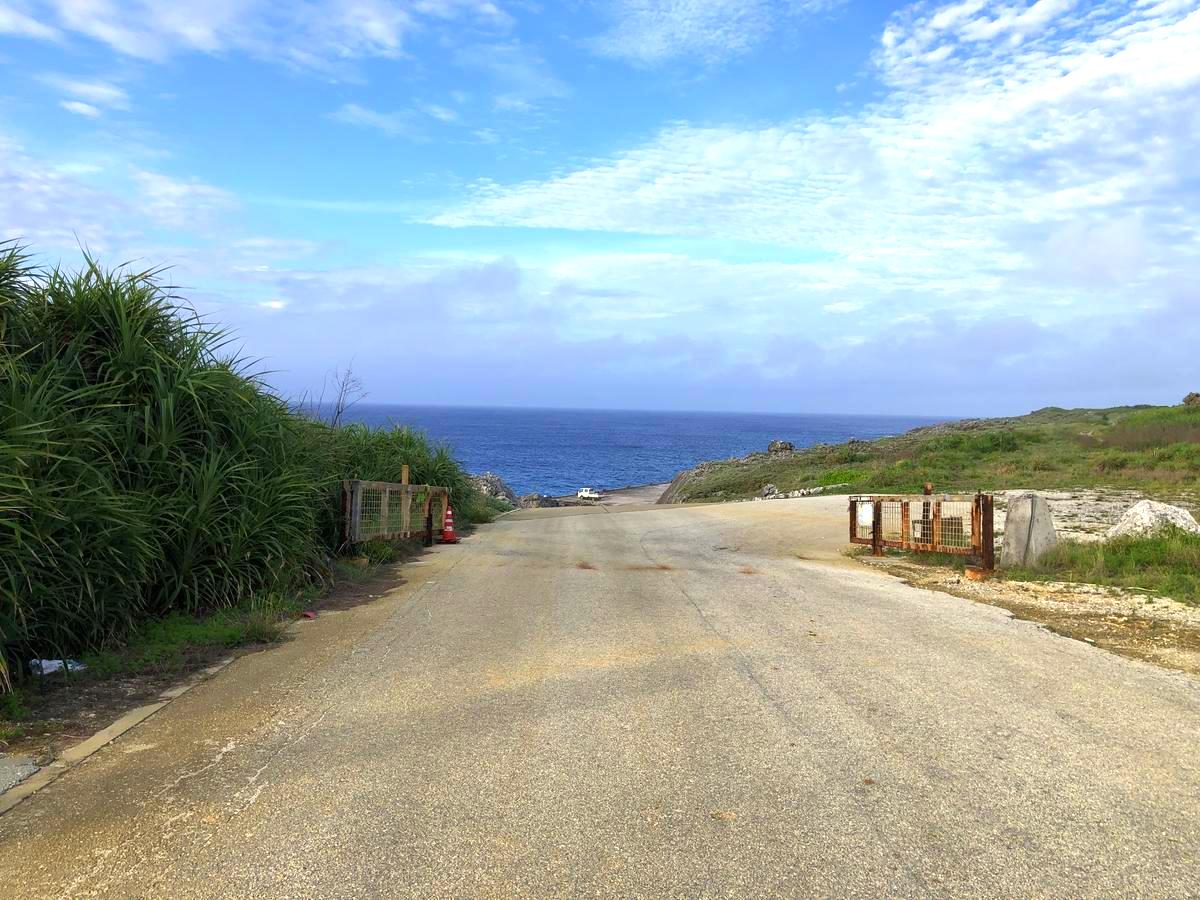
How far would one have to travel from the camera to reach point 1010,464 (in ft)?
113

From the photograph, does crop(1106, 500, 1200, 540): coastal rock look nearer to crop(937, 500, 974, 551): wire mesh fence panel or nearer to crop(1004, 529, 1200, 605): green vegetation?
crop(1004, 529, 1200, 605): green vegetation

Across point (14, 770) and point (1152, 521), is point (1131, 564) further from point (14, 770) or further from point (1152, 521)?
point (14, 770)

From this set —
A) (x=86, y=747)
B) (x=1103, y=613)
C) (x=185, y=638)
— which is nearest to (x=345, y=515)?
(x=185, y=638)

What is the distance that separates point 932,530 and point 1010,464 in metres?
23.6

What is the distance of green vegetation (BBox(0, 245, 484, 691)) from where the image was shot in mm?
6297

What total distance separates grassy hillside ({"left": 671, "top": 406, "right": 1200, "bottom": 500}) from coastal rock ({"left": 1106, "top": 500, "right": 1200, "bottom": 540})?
1309cm

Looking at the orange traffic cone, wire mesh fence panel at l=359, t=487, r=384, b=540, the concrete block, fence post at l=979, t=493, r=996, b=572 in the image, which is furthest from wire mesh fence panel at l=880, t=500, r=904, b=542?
the concrete block

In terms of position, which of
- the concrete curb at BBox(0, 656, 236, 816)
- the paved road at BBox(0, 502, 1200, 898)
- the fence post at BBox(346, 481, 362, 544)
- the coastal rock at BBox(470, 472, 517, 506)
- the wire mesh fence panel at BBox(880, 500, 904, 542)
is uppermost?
the fence post at BBox(346, 481, 362, 544)

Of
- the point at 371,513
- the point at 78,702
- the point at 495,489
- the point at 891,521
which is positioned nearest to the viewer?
the point at 78,702

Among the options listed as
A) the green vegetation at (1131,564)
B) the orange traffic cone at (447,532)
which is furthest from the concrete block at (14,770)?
the orange traffic cone at (447,532)

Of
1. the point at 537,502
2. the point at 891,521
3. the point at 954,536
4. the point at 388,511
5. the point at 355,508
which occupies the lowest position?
the point at 537,502

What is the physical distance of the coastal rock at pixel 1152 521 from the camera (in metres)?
12.2

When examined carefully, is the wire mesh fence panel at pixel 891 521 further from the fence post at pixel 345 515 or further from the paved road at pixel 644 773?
the fence post at pixel 345 515

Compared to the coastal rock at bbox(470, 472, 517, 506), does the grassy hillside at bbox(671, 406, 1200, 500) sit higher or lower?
higher
